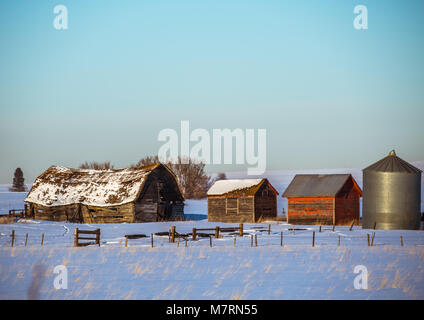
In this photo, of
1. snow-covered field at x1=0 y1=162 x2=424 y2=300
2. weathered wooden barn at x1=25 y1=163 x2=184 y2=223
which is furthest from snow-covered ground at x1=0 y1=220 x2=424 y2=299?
weathered wooden barn at x1=25 y1=163 x2=184 y2=223

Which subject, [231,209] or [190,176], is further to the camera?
[190,176]

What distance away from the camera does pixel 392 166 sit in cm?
4175

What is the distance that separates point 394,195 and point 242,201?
15836mm

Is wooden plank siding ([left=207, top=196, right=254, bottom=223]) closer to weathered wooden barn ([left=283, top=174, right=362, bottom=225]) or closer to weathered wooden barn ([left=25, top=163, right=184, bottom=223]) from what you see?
weathered wooden barn ([left=25, top=163, right=184, bottom=223])

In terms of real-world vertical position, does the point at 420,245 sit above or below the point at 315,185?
below

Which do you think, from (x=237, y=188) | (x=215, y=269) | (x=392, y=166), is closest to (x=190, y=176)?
(x=237, y=188)

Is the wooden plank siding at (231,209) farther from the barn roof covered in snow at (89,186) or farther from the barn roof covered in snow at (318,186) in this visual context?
the barn roof covered in snow at (89,186)

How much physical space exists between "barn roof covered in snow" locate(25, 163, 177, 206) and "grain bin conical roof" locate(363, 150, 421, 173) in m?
20.0

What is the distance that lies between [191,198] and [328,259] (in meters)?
86.7

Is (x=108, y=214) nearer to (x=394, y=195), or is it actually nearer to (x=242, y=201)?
(x=242, y=201)
